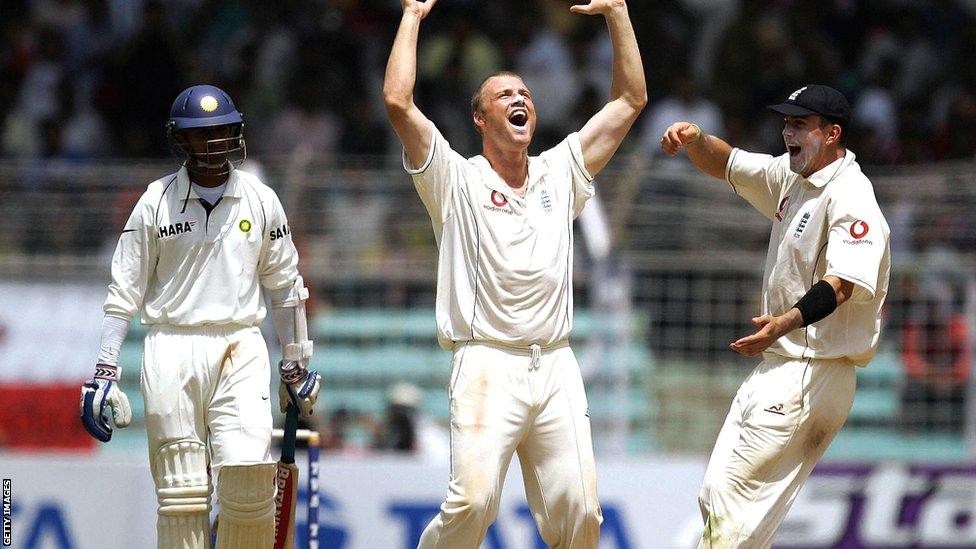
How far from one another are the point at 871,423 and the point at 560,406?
4842 mm

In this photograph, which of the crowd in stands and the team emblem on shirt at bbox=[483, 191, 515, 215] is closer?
the team emblem on shirt at bbox=[483, 191, 515, 215]

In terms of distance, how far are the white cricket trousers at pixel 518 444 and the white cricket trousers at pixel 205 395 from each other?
0.85m

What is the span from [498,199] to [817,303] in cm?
132

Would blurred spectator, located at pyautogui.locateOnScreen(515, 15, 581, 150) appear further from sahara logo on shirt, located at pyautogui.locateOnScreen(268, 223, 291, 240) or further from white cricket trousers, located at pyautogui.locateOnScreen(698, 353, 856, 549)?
white cricket trousers, located at pyautogui.locateOnScreen(698, 353, 856, 549)

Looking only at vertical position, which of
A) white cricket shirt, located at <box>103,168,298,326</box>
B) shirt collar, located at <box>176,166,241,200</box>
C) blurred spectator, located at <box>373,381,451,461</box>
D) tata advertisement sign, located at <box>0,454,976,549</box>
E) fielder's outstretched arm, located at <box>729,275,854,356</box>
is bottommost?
tata advertisement sign, located at <box>0,454,976,549</box>

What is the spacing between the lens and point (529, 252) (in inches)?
257

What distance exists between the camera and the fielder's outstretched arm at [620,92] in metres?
6.83

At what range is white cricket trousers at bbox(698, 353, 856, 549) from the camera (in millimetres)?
6531

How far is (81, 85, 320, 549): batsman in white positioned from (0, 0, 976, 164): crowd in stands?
614 cm

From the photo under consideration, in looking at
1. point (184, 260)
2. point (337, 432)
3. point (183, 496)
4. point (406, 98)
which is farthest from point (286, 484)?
point (337, 432)

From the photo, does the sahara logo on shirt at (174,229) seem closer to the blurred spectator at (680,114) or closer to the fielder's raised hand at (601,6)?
the fielder's raised hand at (601,6)

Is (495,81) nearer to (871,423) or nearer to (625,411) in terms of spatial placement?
(625,411)

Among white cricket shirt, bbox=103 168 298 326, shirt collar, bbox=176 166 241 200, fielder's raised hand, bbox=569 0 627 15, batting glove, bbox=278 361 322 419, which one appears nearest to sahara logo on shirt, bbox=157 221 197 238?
white cricket shirt, bbox=103 168 298 326

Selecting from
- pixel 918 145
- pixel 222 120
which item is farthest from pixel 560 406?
pixel 918 145
